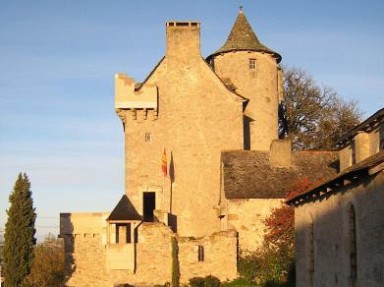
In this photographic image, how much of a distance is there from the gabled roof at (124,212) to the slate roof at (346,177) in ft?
59.6

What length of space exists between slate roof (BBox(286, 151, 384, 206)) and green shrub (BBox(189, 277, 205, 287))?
1486cm

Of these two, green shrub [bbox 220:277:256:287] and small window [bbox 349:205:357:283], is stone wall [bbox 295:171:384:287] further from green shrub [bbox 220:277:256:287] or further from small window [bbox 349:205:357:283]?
green shrub [bbox 220:277:256:287]

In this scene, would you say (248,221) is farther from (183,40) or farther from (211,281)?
(183,40)

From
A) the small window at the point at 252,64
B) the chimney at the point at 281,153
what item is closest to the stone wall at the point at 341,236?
the chimney at the point at 281,153

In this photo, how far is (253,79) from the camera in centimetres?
4962

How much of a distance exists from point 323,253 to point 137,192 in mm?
24506

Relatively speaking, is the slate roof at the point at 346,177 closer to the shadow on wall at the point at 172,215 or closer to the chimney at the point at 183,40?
the shadow on wall at the point at 172,215

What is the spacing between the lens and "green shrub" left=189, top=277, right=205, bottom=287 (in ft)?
131

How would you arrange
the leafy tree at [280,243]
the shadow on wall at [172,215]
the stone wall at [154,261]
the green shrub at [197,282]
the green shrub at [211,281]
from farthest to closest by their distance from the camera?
1. the shadow on wall at [172,215]
2. the stone wall at [154,261]
3. the green shrub at [197,282]
4. the green shrub at [211,281]
5. the leafy tree at [280,243]

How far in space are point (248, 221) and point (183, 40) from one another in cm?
1318

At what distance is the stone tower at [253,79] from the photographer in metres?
49.5

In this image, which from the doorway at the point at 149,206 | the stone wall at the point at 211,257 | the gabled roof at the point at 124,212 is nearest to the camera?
the stone wall at the point at 211,257

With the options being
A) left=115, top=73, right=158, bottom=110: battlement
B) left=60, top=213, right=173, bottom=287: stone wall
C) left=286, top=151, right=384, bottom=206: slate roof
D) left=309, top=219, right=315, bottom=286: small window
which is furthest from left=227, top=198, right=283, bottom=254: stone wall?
left=309, top=219, right=315, bottom=286: small window

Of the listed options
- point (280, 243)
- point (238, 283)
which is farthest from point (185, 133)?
point (238, 283)
